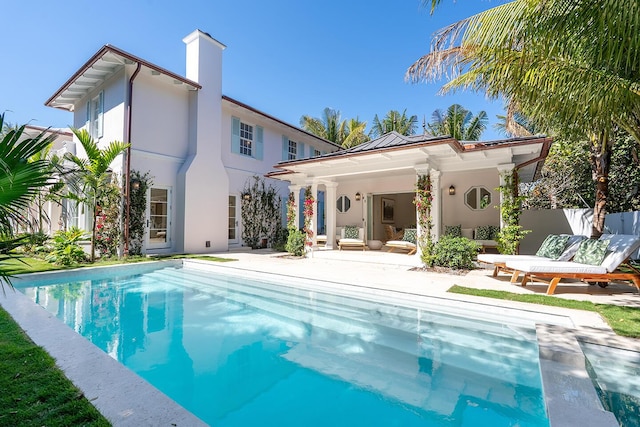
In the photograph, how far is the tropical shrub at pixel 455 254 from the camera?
28.2 feet

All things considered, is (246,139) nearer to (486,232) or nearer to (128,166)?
(128,166)

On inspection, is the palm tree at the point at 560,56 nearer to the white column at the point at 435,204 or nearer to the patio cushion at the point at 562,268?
the patio cushion at the point at 562,268

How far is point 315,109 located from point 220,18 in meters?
16.2

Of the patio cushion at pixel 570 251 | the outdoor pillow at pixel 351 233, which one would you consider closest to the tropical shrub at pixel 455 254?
the patio cushion at pixel 570 251

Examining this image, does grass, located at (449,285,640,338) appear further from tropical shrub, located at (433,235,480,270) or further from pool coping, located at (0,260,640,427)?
tropical shrub, located at (433,235,480,270)

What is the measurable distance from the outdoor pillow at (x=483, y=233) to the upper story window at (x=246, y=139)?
10757mm

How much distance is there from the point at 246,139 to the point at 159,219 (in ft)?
18.5

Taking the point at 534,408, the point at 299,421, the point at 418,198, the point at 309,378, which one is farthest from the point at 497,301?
the point at 418,198

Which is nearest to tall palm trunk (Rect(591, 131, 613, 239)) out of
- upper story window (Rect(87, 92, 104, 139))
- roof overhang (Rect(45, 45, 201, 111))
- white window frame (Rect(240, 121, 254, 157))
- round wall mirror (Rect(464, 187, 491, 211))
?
round wall mirror (Rect(464, 187, 491, 211))

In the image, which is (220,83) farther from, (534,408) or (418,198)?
(534,408)

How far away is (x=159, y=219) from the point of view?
12258mm

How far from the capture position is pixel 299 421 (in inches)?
109

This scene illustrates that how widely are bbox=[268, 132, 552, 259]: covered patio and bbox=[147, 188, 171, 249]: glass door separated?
4.27 m

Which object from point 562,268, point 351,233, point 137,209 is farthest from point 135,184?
point 562,268
